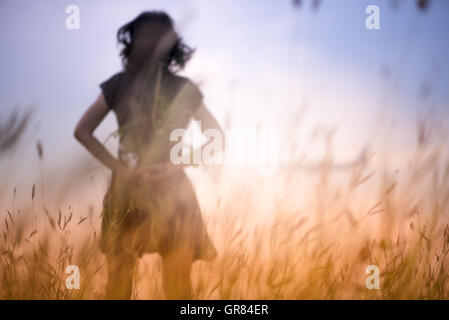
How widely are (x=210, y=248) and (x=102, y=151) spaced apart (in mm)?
474

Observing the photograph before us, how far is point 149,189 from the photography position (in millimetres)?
1437

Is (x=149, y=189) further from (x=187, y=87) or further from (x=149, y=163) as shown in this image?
(x=187, y=87)

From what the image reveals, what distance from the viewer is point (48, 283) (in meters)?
1.26

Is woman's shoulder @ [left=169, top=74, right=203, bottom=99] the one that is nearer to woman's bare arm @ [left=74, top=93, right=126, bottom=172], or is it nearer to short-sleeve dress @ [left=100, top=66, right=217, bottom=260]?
short-sleeve dress @ [left=100, top=66, right=217, bottom=260]

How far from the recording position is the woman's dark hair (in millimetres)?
1550

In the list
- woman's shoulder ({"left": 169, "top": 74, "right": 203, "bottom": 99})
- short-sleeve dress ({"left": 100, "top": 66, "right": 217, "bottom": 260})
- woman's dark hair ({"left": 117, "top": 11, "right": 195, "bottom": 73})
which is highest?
woman's dark hair ({"left": 117, "top": 11, "right": 195, "bottom": 73})

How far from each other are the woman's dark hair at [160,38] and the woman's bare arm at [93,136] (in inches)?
7.3

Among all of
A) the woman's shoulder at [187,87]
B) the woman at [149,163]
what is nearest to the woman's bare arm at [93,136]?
the woman at [149,163]

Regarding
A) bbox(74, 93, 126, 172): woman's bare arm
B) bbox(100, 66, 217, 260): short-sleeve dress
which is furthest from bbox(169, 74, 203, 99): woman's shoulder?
bbox(74, 93, 126, 172): woman's bare arm

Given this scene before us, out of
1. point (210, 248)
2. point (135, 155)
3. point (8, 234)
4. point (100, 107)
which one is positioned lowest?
point (210, 248)

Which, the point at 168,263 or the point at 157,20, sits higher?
the point at 157,20
